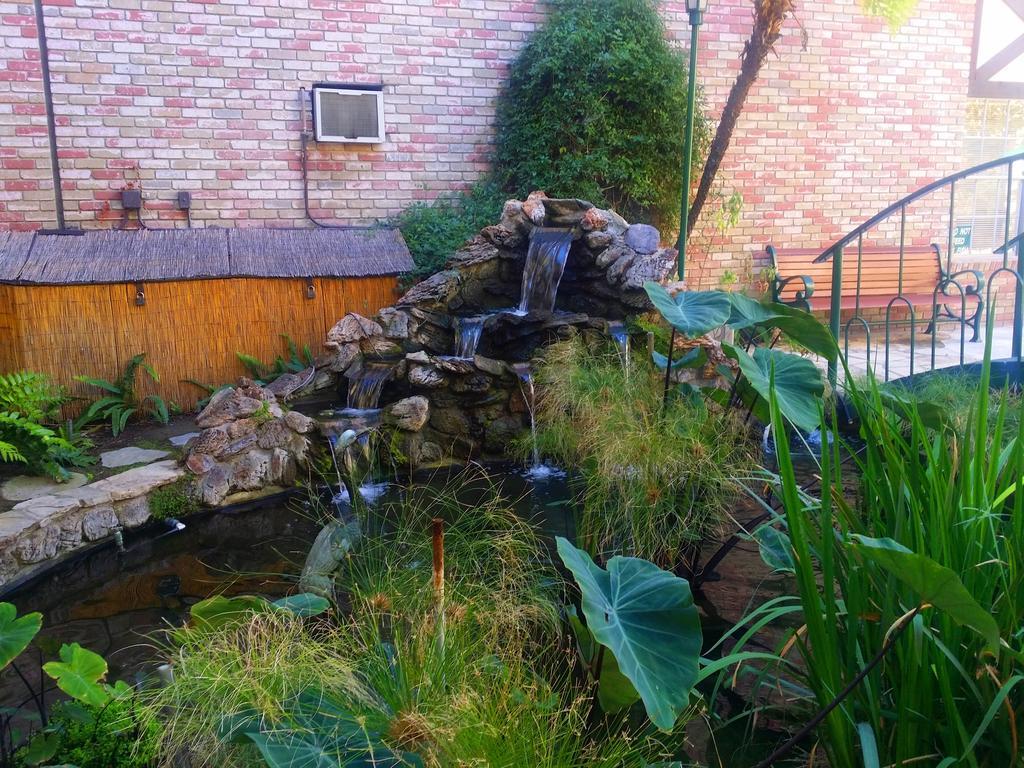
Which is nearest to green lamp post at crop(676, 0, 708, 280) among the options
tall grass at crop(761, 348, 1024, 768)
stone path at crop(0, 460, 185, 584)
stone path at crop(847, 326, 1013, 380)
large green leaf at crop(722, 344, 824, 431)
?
stone path at crop(847, 326, 1013, 380)

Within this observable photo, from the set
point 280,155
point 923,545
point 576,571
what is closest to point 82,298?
point 280,155

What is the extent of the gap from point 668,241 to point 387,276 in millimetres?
3044

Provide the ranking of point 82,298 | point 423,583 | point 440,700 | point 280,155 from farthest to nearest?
point 280,155 → point 82,298 → point 423,583 → point 440,700

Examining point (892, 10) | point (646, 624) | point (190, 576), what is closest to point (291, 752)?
point (646, 624)

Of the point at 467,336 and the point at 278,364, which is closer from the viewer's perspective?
the point at 467,336

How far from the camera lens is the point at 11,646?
196 cm

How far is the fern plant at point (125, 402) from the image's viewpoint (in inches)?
220

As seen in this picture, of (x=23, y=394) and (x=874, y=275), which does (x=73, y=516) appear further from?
(x=874, y=275)

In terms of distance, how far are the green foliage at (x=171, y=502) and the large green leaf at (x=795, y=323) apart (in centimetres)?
312

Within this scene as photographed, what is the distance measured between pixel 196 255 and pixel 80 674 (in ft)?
15.6

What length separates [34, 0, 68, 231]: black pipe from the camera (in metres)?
6.23

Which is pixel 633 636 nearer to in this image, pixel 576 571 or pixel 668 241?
pixel 576 571

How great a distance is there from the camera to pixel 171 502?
454 centimetres

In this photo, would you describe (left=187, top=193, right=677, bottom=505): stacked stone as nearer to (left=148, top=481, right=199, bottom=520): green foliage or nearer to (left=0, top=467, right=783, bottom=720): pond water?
(left=148, top=481, right=199, bottom=520): green foliage
